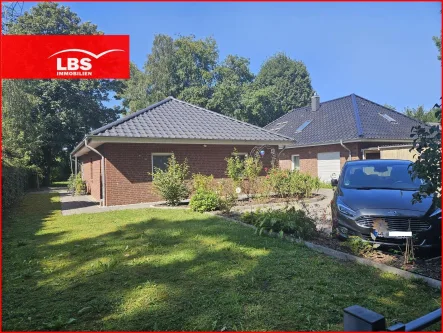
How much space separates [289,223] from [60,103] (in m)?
32.2

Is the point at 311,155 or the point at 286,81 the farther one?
the point at 286,81

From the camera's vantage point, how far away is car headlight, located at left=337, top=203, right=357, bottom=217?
18.0 feet

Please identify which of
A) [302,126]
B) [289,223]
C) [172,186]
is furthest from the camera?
[302,126]

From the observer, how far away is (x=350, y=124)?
21781mm

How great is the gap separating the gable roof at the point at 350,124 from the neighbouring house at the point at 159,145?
6.40m

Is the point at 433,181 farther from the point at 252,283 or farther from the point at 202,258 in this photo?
the point at 202,258

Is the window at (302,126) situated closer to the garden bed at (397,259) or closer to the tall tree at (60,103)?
the garden bed at (397,259)

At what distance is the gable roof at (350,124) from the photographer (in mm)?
20656

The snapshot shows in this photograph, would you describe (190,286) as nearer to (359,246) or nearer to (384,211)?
(359,246)

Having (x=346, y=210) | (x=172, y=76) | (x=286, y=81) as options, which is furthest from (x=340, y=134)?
(x=286, y=81)

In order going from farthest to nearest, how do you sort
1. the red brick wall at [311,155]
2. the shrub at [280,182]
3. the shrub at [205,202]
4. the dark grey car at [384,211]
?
the red brick wall at [311,155] < the shrub at [280,182] < the shrub at [205,202] < the dark grey car at [384,211]

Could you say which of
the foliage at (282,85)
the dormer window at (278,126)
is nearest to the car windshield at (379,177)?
the dormer window at (278,126)

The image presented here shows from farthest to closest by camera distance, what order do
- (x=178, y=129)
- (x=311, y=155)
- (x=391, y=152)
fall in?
1. (x=311, y=155)
2. (x=391, y=152)
3. (x=178, y=129)

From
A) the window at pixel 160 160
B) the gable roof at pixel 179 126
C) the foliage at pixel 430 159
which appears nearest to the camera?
the foliage at pixel 430 159
